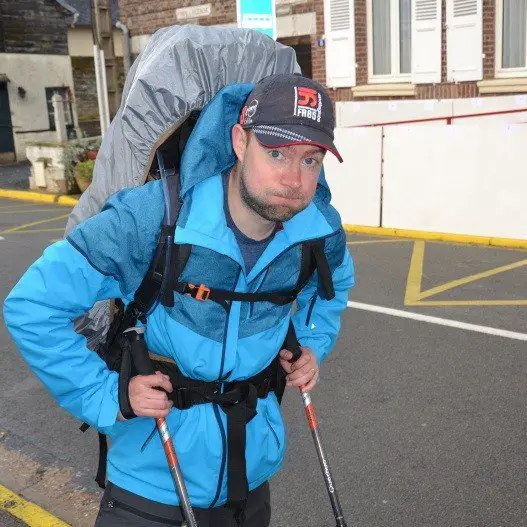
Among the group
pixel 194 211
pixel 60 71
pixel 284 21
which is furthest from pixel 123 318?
pixel 60 71

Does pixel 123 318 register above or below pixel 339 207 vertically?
above

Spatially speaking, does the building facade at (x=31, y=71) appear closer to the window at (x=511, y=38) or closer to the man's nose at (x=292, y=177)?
the window at (x=511, y=38)

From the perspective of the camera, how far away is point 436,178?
10461 millimetres

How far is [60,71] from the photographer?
28.2 metres

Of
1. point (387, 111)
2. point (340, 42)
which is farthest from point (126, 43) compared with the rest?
point (387, 111)

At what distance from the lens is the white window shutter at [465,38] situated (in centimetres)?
1331

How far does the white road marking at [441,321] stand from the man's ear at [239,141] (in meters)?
4.64

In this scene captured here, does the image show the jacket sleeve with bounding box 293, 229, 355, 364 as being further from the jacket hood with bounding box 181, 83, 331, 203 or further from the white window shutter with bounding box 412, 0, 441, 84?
the white window shutter with bounding box 412, 0, 441, 84

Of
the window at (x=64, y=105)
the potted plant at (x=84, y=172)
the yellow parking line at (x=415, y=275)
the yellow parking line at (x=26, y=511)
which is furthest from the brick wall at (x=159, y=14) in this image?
the yellow parking line at (x=26, y=511)

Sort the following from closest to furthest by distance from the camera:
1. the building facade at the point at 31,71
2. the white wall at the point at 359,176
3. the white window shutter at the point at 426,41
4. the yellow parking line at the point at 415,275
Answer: the yellow parking line at the point at 415,275 → the white wall at the point at 359,176 → the white window shutter at the point at 426,41 → the building facade at the point at 31,71

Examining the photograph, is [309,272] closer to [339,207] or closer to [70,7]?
[339,207]

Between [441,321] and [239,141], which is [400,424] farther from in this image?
[239,141]

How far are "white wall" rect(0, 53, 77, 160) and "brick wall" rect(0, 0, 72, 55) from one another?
1.60 ft

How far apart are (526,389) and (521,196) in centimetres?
529
